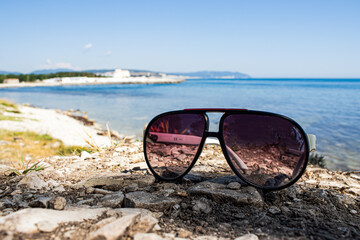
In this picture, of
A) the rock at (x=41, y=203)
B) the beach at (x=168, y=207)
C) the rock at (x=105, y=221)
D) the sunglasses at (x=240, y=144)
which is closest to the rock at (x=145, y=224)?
the beach at (x=168, y=207)

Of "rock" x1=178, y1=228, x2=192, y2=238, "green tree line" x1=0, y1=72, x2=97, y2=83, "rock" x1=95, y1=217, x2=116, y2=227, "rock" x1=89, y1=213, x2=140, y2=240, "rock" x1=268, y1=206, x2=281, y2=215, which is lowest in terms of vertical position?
"rock" x1=268, y1=206, x2=281, y2=215

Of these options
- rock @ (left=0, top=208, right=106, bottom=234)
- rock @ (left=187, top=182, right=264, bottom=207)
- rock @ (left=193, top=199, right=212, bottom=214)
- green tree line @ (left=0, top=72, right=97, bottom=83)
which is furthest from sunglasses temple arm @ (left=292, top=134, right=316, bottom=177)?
green tree line @ (left=0, top=72, right=97, bottom=83)

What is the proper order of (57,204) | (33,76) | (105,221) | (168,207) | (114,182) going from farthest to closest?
(33,76)
(114,182)
(168,207)
(57,204)
(105,221)

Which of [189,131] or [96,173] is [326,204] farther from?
[96,173]

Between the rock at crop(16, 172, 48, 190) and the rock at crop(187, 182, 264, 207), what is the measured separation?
112cm

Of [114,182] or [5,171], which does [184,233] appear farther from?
[5,171]

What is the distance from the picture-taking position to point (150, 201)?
155 centimetres

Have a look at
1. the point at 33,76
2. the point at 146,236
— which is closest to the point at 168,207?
the point at 146,236

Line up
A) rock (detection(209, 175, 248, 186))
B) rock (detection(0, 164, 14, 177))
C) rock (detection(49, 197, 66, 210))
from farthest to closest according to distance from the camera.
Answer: rock (detection(0, 164, 14, 177))
rock (detection(209, 175, 248, 186))
rock (detection(49, 197, 66, 210))

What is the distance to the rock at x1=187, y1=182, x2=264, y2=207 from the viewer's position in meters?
1.61

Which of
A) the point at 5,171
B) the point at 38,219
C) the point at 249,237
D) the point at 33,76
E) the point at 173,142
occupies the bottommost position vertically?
the point at 5,171

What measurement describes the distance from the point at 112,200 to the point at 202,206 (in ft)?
1.85

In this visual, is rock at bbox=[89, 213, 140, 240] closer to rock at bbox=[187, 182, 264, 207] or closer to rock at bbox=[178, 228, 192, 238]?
rock at bbox=[178, 228, 192, 238]

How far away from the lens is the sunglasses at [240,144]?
68.9 inches
